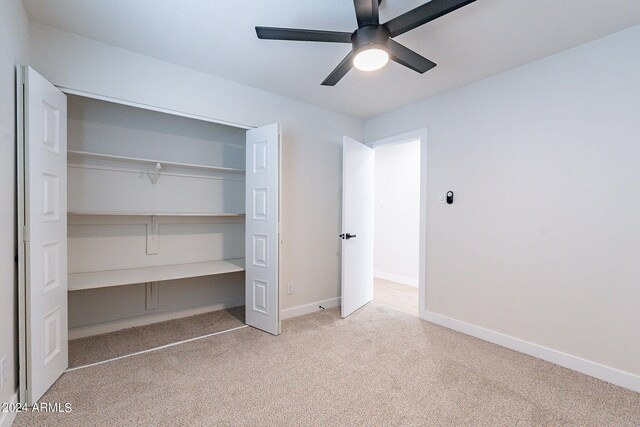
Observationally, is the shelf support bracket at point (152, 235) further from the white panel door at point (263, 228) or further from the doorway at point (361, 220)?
the doorway at point (361, 220)

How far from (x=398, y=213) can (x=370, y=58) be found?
3.70 meters

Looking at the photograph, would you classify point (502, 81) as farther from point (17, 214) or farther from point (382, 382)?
point (17, 214)

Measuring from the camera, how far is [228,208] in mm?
3492

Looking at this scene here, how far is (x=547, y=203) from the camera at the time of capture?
2.38m

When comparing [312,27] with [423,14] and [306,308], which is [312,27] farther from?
[306,308]

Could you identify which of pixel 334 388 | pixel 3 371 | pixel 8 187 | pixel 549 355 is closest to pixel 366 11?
pixel 8 187

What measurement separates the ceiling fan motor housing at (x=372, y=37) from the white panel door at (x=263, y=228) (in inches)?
50.1

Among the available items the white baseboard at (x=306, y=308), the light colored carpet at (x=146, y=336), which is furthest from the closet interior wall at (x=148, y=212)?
the white baseboard at (x=306, y=308)

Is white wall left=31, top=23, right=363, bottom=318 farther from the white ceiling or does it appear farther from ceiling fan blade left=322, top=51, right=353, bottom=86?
ceiling fan blade left=322, top=51, right=353, bottom=86

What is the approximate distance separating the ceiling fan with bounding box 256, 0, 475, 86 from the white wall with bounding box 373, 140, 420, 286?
312 cm

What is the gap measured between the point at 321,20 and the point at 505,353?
2.99 m

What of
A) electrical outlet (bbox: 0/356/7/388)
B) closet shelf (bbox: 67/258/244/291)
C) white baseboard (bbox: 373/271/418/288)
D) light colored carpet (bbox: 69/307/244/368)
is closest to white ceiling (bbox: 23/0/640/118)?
closet shelf (bbox: 67/258/244/291)

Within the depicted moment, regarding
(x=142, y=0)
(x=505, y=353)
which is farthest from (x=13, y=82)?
(x=505, y=353)

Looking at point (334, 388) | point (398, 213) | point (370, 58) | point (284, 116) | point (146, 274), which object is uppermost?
point (284, 116)
